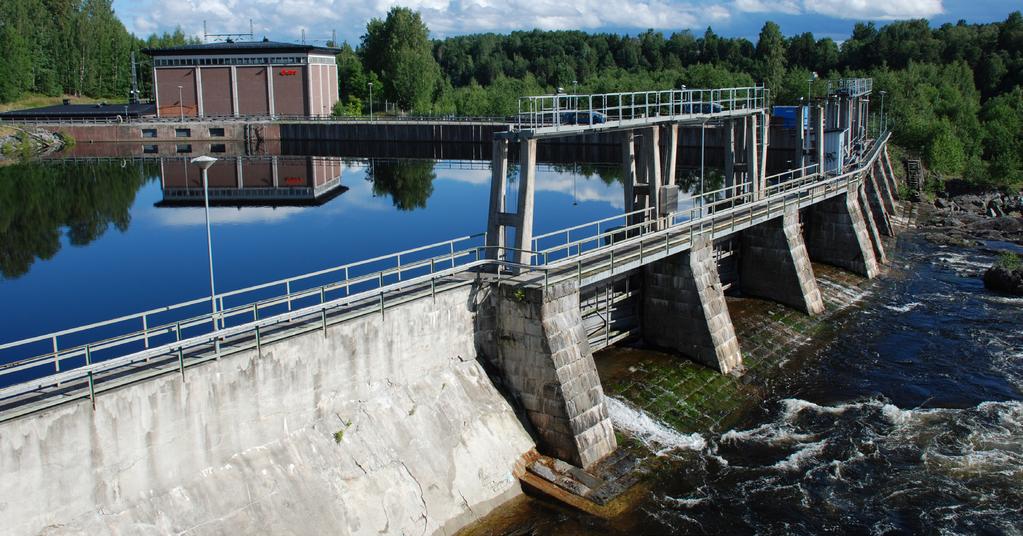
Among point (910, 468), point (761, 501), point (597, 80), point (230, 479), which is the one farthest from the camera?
point (597, 80)

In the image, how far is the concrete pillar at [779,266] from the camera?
39.2 meters

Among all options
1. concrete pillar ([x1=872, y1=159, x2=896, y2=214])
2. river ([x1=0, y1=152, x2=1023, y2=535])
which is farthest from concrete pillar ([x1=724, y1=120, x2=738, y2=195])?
concrete pillar ([x1=872, y1=159, x2=896, y2=214])

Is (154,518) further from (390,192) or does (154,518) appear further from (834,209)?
(390,192)

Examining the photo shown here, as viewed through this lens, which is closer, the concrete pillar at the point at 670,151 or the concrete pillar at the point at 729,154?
the concrete pillar at the point at 670,151

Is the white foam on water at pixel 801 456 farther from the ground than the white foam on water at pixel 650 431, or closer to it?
closer to it

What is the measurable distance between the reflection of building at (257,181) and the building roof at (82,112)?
31821mm

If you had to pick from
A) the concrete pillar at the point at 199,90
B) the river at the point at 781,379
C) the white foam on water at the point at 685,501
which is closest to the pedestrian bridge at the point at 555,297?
the white foam on water at the point at 685,501

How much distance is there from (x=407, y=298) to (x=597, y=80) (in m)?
120

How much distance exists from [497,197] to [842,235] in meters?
27.0

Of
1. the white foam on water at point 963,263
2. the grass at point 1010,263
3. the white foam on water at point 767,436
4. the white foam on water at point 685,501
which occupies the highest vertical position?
the grass at point 1010,263

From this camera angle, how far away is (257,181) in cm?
8188

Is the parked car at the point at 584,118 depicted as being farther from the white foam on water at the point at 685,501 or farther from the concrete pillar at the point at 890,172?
the concrete pillar at the point at 890,172

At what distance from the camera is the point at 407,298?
23219 millimetres

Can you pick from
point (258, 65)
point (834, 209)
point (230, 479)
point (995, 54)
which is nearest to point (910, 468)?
point (230, 479)
